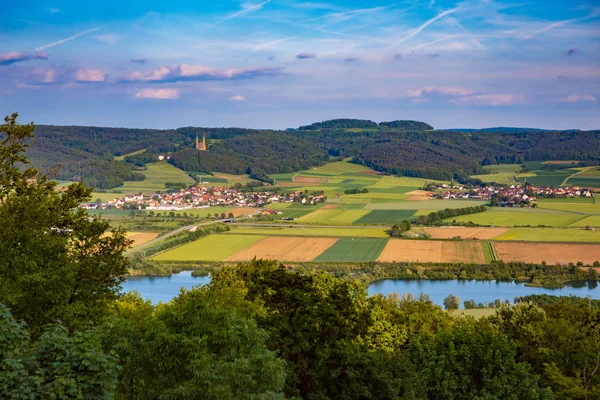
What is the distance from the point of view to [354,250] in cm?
5272

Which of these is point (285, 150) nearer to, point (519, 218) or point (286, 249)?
point (519, 218)

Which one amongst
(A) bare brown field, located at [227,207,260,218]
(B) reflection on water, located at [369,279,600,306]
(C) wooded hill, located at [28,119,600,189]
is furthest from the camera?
(C) wooded hill, located at [28,119,600,189]

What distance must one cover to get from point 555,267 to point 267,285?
116 ft

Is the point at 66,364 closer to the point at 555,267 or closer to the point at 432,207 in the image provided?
the point at 555,267

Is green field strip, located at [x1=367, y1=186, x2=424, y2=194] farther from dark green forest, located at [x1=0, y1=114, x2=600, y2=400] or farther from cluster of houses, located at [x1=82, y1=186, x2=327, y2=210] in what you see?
dark green forest, located at [x1=0, y1=114, x2=600, y2=400]

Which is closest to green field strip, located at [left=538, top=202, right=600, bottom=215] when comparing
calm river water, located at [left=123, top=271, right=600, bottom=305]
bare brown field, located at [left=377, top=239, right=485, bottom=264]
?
bare brown field, located at [left=377, top=239, right=485, bottom=264]

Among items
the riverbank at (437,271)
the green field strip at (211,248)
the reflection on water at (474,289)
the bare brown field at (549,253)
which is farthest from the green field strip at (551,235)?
the green field strip at (211,248)

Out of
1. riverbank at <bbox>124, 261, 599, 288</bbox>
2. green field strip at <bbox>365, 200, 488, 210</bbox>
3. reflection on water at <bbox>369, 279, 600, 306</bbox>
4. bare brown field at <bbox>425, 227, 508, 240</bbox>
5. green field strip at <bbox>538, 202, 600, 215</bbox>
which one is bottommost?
reflection on water at <bbox>369, 279, 600, 306</bbox>

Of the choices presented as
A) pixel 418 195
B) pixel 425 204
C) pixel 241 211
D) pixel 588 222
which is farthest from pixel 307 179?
pixel 588 222

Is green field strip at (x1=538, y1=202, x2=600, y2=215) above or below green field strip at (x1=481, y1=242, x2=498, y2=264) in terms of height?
above

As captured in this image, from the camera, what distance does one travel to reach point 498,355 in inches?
554

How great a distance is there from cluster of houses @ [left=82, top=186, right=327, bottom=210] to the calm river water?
38.2 meters

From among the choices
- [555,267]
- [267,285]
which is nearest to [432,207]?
[555,267]

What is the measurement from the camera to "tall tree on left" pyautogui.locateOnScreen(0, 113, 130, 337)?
37.8 feet
